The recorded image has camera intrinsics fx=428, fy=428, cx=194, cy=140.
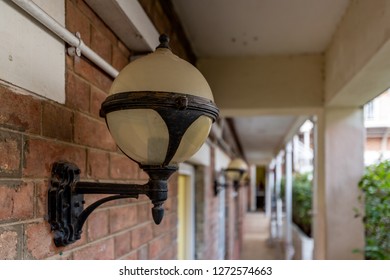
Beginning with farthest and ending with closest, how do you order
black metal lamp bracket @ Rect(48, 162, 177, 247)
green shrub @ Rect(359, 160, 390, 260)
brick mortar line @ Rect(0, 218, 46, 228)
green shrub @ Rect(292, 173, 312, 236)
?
1. green shrub @ Rect(292, 173, 312, 236)
2. green shrub @ Rect(359, 160, 390, 260)
3. black metal lamp bracket @ Rect(48, 162, 177, 247)
4. brick mortar line @ Rect(0, 218, 46, 228)

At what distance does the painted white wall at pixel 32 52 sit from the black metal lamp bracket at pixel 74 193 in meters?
0.18

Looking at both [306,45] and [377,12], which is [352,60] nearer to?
[377,12]

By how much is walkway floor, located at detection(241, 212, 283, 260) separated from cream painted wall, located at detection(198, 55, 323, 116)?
5.64 m

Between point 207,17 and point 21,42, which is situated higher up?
point 207,17

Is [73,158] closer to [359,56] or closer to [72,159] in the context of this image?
[72,159]

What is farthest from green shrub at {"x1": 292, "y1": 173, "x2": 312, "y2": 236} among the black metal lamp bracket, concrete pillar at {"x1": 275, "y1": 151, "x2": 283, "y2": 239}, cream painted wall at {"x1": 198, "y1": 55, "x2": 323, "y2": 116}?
the black metal lamp bracket

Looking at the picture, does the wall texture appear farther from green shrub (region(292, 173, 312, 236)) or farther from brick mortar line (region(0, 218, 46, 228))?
green shrub (region(292, 173, 312, 236))

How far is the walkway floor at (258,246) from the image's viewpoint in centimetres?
849

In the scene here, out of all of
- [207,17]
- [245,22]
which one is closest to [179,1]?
[207,17]

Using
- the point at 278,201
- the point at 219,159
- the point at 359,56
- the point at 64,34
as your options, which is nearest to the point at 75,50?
the point at 64,34

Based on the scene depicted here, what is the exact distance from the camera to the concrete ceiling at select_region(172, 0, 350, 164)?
6.38 feet

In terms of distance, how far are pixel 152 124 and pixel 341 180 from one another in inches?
79.6

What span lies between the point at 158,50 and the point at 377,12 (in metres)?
0.93

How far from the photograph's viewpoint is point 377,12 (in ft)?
5.00
